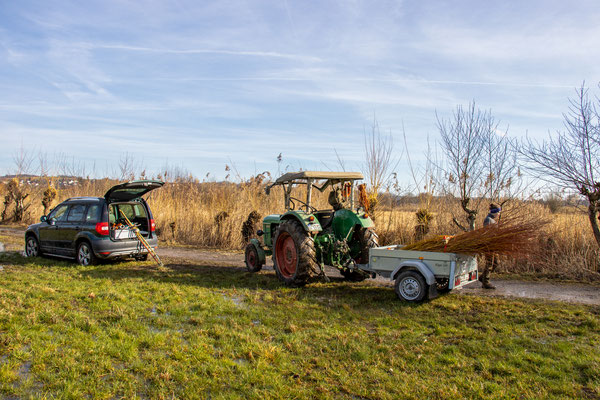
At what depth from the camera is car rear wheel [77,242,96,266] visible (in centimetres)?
928

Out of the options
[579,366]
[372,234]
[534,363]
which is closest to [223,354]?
[534,363]

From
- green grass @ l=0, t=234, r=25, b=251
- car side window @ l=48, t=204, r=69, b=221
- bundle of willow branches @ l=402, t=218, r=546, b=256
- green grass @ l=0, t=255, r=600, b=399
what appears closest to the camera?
green grass @ l=0, t=255, r=600, b=399

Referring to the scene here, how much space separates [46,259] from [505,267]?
10793 millimetres

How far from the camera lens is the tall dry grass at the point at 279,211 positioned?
911cm

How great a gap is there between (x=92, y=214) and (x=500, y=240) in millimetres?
8255

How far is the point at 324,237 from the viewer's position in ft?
24.4

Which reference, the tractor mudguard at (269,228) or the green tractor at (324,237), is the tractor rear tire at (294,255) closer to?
the green tractor at (324,237)

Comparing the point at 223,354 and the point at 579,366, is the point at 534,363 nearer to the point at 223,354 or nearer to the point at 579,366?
the point at 579,366

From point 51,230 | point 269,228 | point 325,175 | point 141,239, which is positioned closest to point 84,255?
point 141,239

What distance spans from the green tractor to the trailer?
0.79 metres

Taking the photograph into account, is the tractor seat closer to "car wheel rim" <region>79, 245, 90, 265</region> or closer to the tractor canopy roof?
the tractor canopy roof

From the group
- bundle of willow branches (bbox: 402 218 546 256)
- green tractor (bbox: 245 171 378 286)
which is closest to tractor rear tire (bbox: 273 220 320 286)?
→ green tractor (bbox: 245 171 378 286)

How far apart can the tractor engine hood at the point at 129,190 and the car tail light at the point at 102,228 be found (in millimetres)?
603

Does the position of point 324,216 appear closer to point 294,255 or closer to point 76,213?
point 294,255
